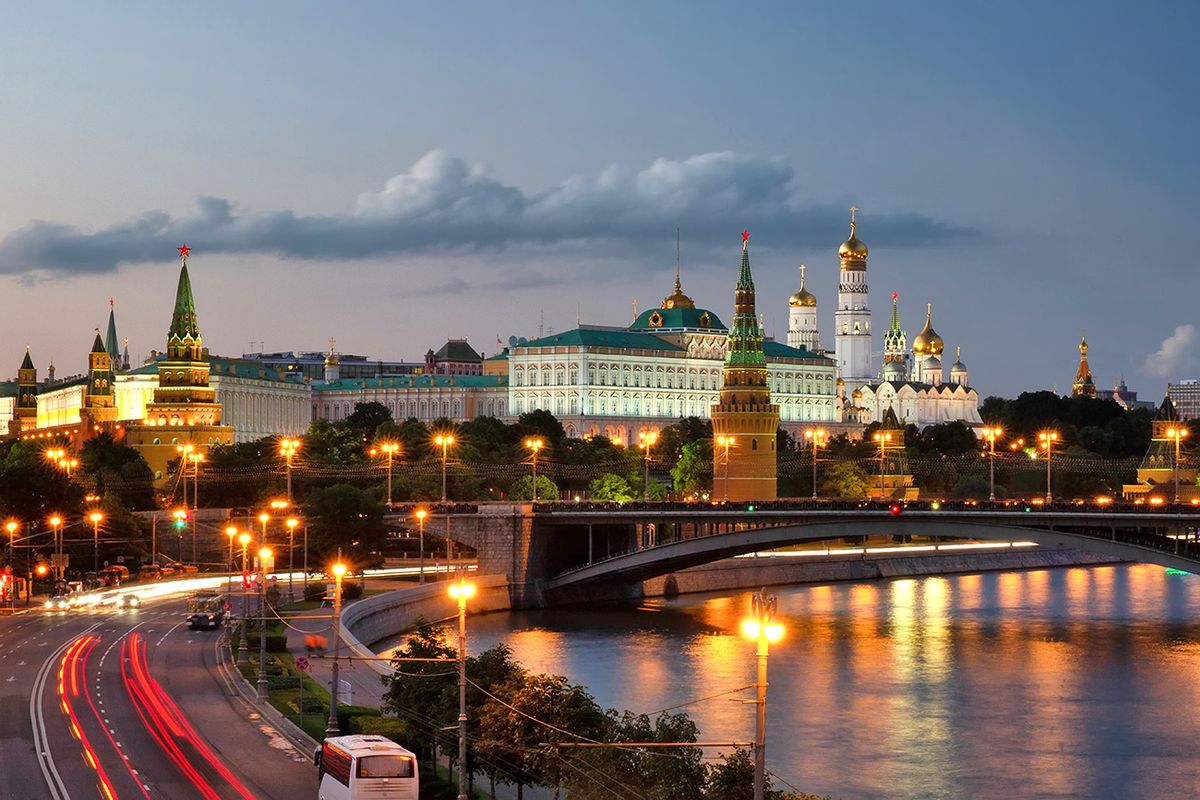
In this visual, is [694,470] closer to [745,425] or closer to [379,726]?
[745,425]

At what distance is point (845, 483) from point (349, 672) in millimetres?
96026

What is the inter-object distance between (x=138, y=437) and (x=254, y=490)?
48668 millimetres

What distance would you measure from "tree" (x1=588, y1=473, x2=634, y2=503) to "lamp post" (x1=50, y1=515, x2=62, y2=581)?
55011 mm

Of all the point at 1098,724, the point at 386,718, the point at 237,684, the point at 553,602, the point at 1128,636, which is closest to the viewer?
the point at 386,718

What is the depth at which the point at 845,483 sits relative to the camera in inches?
6132

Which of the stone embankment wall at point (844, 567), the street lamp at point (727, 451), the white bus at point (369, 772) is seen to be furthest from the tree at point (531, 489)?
the white bus at point (369, 772)

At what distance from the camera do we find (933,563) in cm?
13162

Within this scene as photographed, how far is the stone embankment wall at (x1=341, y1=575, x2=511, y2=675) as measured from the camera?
75.1m

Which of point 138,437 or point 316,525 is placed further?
point 138,437

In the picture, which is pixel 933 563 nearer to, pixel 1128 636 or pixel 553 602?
pixel 553 602

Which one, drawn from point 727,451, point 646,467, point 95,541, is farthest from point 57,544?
point 727,451

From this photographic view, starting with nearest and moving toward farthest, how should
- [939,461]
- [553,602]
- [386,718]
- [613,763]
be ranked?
[613,763] < [386,718] < [553,602] < [939,461]

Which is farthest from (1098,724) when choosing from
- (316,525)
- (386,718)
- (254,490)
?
(254,490)

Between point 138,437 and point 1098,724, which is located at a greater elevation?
point 138,437
